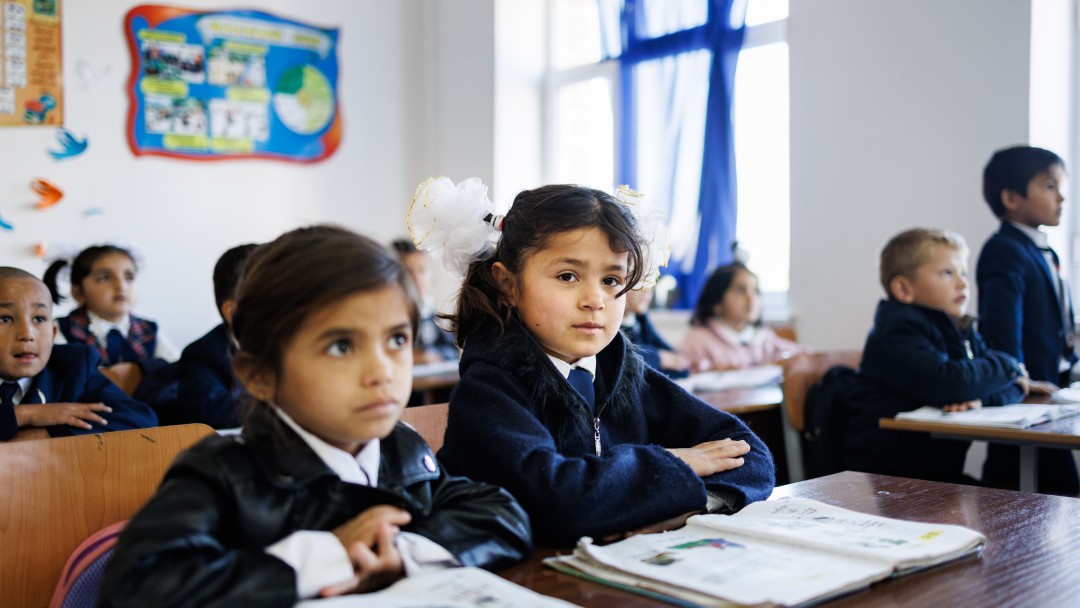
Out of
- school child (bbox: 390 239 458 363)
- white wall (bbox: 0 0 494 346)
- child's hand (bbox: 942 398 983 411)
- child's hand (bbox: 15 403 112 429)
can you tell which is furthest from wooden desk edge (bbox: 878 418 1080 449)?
white wall (bbox: 0 0 494 346)

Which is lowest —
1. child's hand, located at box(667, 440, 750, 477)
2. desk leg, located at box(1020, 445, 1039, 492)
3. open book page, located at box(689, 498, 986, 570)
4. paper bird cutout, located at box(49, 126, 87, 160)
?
desk leg, located at box(1020, 445, 1039, 492)

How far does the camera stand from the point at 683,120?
538 centimetres

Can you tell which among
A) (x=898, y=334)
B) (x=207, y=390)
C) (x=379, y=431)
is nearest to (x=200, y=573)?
(x=379, y=431)

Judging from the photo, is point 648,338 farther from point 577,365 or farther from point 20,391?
point 577,365

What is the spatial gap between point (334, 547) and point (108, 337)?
3.51 meters

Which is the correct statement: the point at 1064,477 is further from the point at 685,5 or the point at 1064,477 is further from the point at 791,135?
the point at 685,5

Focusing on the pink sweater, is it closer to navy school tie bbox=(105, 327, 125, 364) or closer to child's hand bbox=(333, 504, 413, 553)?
navy school tie bbox=(105, 327, 125, 364)

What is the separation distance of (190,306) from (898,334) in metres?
3.74

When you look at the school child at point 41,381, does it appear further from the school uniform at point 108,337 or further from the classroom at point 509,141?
the classroom at point 509,141

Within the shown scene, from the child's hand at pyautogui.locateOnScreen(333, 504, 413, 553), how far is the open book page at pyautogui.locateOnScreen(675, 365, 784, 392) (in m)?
2.62

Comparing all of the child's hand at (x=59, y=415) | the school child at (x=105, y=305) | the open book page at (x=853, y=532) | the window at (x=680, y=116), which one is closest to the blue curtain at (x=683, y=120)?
the window at (x=680, y=116)

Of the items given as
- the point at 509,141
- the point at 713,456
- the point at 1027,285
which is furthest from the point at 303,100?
the point at 713,456

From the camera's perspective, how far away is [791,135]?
15.5 ft

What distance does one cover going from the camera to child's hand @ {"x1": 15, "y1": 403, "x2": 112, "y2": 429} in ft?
7.61
